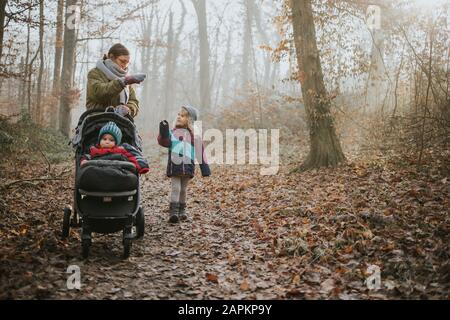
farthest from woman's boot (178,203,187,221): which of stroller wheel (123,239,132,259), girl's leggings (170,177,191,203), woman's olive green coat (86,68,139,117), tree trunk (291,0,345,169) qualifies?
tree trunk (291,0,345,169)

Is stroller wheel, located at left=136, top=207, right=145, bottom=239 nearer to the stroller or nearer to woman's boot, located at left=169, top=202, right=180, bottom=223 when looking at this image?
the stroller

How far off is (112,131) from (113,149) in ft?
0.81

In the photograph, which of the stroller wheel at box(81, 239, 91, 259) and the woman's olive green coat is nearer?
the stroller wheel at box(81, 239, 91, 259)

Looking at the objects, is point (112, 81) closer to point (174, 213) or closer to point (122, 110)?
point (122, 110)

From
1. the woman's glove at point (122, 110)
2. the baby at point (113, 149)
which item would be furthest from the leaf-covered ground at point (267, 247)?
the woman's glove at point (122, 110)

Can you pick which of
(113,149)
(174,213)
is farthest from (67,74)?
(113,149)

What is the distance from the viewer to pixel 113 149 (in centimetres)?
476

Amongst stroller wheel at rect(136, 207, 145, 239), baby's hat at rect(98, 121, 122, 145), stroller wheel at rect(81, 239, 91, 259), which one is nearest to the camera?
stroller wheel at rect(81, 239, 91, 259)

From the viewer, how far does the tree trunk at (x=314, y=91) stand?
926cm

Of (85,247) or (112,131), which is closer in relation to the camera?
(85,247)

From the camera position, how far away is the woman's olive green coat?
16.7 feet

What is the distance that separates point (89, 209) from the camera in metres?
4.43

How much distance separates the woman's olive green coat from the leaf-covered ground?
74.3 inches
